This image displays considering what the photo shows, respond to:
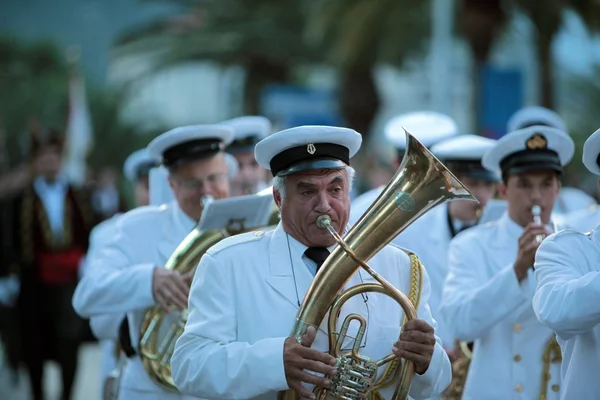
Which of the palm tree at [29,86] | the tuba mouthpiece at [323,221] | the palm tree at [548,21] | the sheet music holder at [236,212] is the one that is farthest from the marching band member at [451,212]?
the palm tree at [29,86]

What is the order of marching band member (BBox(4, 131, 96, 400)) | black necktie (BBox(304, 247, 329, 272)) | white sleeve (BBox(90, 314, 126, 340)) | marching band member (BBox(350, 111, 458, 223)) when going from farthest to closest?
marching band member (BBox(4, 131, 96, 400)), marching band member (BBox(350, 111, 458, 223)), white sleeve (BBox(90, 314, 126, 340)), black necktie (BBox(304, 247, 329, 272))

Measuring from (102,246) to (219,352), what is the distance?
→ 2704 mm

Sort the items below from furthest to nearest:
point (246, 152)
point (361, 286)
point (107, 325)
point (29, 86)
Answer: point (29, 86)
point (246, 152)
point (107, 325)
point (361, 286)

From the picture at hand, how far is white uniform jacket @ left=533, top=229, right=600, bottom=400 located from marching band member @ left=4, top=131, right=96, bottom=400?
268 inches

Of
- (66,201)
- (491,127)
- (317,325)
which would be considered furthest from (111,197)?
(317,325)

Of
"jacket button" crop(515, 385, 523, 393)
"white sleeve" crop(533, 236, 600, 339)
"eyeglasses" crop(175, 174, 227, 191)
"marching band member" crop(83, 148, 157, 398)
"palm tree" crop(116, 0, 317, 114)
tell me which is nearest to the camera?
"white sleeve" crop(533, 236, 600, 339)

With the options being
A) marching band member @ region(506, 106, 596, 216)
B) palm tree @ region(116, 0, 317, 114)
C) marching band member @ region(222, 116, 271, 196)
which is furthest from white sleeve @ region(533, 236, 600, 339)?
palm tree @ region(116, 0, 317, 114)

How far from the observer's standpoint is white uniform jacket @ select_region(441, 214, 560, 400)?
245 inches

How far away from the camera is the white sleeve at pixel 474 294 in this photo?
617cm

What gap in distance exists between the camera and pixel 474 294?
6.32m

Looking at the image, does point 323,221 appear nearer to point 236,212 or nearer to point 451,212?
point 236,212

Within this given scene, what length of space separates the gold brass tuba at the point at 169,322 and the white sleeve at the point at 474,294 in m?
1.13

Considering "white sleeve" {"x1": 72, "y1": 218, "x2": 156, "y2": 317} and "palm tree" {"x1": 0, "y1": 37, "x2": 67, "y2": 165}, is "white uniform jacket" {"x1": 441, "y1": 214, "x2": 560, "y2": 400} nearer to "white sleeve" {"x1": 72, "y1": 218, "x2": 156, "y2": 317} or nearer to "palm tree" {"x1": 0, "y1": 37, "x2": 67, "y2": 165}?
"white sleeve" {"x1": 72, "y1": 218, "x2": 156, "y2": 317}

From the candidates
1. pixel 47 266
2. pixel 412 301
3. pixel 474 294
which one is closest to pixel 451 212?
pixel 474 294
